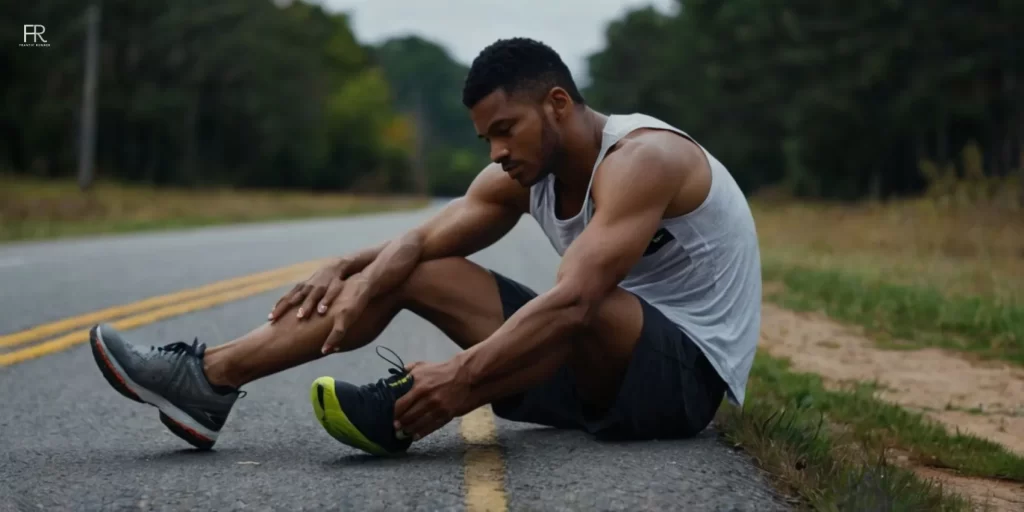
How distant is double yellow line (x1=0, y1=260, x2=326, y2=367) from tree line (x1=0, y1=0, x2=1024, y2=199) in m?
17.0

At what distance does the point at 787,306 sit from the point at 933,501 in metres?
6.08

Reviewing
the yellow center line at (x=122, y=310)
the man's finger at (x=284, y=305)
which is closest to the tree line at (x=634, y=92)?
the yellow center line at (x=122, y=310)

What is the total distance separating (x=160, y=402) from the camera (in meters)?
3.68

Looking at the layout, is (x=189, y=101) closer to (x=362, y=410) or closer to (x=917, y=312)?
(x=917, y=312)

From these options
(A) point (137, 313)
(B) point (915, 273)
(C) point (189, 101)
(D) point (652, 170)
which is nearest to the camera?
(D) point (652, 170)

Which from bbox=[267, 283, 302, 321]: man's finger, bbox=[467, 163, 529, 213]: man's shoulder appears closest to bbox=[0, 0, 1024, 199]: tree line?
bbox=[467, 163, 529, 213]: man's shoulder

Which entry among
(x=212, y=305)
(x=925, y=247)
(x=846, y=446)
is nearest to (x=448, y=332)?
(x=846, y=446)

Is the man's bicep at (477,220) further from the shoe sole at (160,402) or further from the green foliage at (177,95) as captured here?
the green foliage at (177,95)

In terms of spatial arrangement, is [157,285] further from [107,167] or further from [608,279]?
[107,167]

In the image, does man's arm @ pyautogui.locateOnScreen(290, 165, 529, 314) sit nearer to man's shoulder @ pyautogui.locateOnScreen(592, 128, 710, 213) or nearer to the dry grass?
man's shoulder @ pyautogui.locateOnScreen(592, 128, 710, 213)

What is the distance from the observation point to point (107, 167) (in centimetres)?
5838

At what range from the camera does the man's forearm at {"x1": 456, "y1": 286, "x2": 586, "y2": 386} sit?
331 cm

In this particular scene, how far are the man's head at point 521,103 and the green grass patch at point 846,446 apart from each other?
105 cm

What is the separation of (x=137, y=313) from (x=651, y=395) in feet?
15.5
